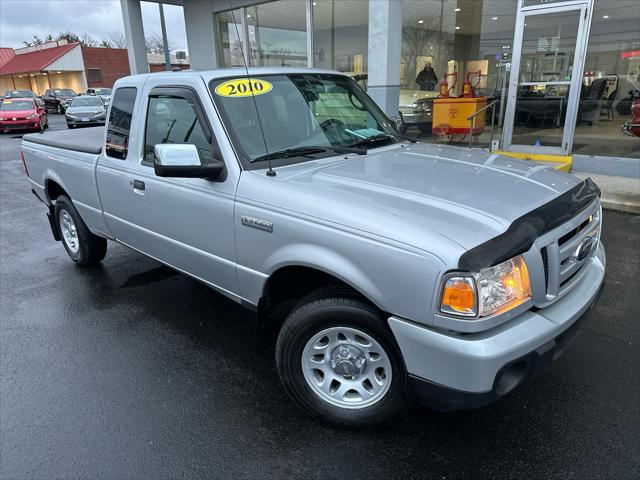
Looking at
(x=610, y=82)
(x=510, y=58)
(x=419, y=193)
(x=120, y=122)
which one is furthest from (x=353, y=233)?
(x=510, y=58)

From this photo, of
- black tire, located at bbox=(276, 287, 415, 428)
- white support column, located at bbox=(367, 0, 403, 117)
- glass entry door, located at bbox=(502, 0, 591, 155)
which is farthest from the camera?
white support column, located at bbox=(367, 0, 403, 117)

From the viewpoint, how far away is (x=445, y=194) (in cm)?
249

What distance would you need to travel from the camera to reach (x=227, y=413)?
Answer: 9.41ft

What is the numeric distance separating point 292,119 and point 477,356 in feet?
6.75

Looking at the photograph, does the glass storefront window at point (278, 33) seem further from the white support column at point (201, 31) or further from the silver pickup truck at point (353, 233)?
the silver pickup truck at point (353, 233)

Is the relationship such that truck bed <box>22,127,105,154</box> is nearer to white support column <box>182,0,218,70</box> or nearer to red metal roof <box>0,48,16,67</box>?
white support column <box>182,0,218,70</box>

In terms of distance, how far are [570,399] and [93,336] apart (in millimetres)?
3530

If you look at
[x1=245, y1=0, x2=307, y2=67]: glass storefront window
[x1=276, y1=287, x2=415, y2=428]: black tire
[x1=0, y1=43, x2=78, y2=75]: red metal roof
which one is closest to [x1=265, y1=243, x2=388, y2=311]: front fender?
[x1=276, y1=287, x2=415, y2=428]: black tire

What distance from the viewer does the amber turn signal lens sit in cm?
203

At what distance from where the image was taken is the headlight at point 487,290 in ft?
6.67

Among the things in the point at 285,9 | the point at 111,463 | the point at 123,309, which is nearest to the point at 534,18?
the point at 285,9

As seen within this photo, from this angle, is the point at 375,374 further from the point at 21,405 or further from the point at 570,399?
the point at 21,405

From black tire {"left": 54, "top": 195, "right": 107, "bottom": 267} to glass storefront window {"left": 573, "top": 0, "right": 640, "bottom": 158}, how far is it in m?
8.52

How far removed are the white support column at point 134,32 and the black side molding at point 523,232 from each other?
16.2 m
